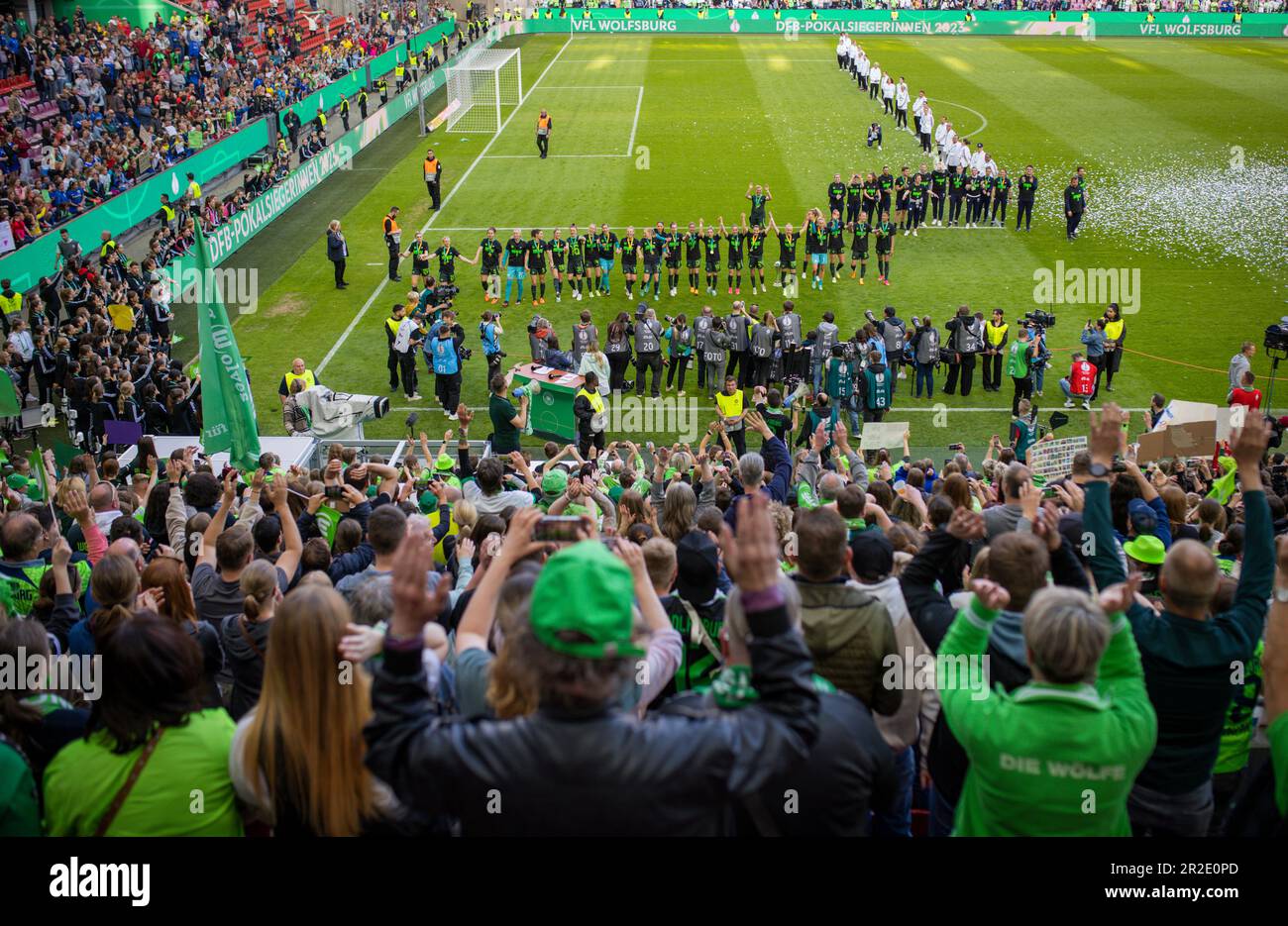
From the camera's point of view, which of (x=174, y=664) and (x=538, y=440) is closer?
(x=174, y=664)

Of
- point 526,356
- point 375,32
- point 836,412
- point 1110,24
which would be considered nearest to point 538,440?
point 526,356

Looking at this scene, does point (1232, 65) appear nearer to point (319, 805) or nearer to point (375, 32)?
point (375, 32)

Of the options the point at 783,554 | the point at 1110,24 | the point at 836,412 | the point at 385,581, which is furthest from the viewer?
the point at 1110,24

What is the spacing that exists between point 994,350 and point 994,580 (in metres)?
14.8

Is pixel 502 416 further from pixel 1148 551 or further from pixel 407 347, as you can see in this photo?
pixel 1148 551

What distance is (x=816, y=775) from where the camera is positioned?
3.45 meters

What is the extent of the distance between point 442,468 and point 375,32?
143 feet

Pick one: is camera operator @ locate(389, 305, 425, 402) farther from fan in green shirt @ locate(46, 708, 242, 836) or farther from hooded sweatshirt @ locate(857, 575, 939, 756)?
fan in green shirt @ locate(46, 708, 242, 836)

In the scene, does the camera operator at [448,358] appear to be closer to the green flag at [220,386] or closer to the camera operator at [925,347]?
the green flag at [220,386]

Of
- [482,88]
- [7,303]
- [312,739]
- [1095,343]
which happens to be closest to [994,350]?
[1095,343]

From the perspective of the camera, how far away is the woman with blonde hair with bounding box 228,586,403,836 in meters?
3.50

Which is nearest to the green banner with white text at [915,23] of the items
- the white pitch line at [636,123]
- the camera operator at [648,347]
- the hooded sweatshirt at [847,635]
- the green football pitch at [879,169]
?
the green football pitch at [879,169]
